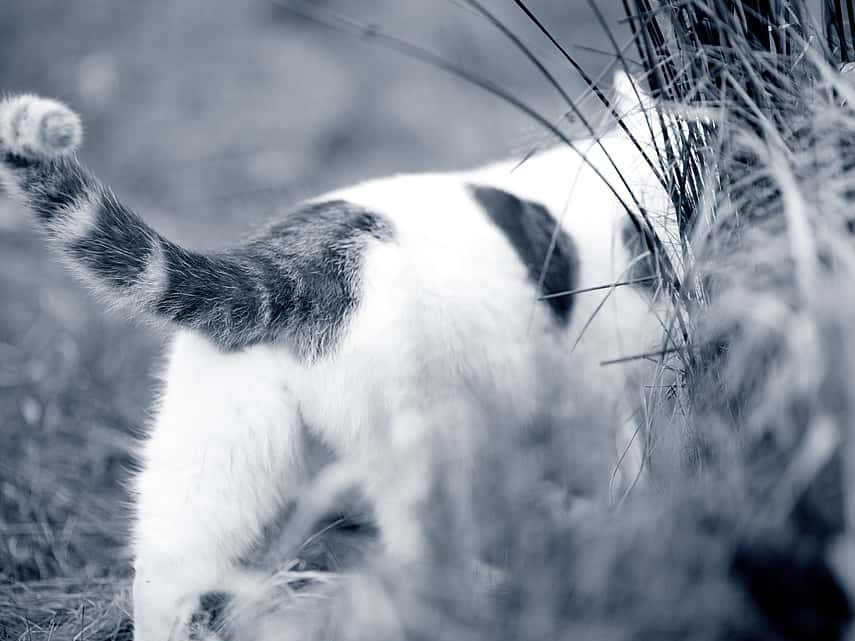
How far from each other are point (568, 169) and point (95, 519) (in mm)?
1727

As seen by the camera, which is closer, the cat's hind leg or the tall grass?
the tall grass

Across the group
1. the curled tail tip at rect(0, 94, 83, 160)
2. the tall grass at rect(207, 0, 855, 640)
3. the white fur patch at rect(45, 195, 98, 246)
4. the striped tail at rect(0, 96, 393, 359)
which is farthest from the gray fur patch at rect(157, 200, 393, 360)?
the tall grass at rect(207, 0, 855, 640)

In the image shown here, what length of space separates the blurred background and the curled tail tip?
5.14 ft

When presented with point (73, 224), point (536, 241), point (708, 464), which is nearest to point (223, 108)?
point (536, 241)

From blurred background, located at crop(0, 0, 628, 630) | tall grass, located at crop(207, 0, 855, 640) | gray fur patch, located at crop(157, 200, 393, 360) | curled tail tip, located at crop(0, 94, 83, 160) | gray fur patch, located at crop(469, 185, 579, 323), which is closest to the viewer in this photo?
tall grass, located at crop(207, 0, 855, 640)

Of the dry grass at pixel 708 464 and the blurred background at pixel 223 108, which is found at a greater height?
the blurred background at pixel 223 108

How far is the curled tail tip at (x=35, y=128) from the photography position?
156cm

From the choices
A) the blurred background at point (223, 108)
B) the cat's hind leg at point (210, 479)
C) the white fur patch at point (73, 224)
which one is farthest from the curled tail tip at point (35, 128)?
the blurred background at point (223, 108)

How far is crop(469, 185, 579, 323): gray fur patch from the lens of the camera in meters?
2.06

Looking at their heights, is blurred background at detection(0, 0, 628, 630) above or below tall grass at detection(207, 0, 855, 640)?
above

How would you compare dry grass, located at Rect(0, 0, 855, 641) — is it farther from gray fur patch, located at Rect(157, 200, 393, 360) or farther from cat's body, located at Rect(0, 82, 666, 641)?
gray fur patch, located at Rect(157, 200, 393, 360)

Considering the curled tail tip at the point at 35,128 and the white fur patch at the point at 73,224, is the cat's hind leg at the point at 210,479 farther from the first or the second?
the curled tail tip at the point at 35,128

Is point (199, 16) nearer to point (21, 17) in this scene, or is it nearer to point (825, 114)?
point (21, 17)

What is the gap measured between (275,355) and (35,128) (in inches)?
24.9
